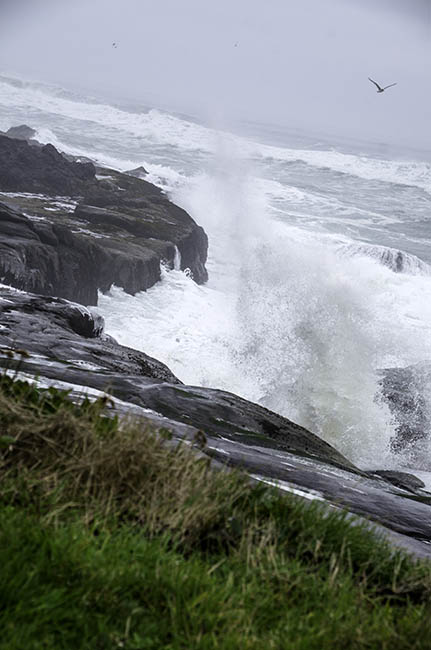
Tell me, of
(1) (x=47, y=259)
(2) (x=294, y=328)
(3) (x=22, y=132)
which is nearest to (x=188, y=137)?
(3) (x=22, y=132)

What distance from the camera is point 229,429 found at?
7.25 m

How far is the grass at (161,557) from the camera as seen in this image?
7.04ft

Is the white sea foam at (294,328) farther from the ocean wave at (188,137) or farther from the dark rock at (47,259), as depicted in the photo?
the ocean wave at (188,137)

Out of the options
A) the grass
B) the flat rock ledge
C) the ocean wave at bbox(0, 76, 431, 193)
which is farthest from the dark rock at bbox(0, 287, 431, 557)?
the ocean wave at bbox(0, 76, 431, 193)

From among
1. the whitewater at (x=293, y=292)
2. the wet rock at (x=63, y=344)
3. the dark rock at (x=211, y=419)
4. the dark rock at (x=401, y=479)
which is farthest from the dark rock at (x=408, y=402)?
the wet rock at (x=63, y=344)

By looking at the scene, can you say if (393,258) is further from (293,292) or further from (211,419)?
(211,419)

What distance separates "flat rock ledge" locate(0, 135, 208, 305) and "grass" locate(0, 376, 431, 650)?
16.1 meters

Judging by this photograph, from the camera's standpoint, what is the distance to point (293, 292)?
32000 millimetres

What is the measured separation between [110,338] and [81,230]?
47.9 ft

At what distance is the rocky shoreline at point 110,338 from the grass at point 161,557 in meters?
0.50

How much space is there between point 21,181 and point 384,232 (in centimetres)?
2936

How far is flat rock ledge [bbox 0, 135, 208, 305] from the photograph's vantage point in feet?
68.1

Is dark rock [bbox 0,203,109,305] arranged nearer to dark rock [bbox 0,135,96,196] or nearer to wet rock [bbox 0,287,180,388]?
wet rock [bbox 0,287,180,388]

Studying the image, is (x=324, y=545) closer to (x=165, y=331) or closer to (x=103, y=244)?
(x=165, y=331)
